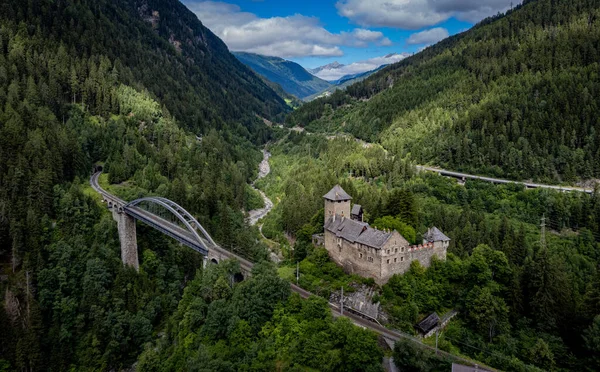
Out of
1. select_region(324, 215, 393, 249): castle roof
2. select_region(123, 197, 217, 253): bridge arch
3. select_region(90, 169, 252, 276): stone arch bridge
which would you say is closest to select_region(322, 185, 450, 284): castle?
select_region(324, 215, 393, 249): castle roof

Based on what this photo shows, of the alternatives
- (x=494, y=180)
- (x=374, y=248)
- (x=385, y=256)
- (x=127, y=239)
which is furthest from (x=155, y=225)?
(x=494, y=180)

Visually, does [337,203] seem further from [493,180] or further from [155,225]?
[493,180]

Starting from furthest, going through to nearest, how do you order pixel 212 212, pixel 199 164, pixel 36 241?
pixel 199 164 → pixel 212 212 → pixel 36 241

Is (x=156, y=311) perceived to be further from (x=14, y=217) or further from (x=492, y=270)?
(x=492, y=270)

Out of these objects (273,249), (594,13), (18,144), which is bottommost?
(273,249)

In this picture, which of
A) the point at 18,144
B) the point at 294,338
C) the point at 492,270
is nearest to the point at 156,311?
the point at 294,338

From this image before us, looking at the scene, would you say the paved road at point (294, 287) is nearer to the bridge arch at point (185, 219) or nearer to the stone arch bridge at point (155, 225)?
the stone arch bridge at point (155, 225)

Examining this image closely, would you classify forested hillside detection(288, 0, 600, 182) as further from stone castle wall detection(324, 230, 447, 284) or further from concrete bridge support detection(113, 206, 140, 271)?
concrete bridge support detection(113, 206, 140, 271)
